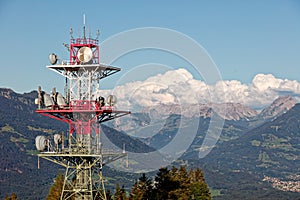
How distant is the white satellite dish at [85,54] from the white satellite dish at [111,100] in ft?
14.1

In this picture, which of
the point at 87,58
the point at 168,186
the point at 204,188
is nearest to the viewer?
the point at 87,58

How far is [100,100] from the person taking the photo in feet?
172

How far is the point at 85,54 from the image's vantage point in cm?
5150

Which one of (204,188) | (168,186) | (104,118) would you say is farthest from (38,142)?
(204,188)

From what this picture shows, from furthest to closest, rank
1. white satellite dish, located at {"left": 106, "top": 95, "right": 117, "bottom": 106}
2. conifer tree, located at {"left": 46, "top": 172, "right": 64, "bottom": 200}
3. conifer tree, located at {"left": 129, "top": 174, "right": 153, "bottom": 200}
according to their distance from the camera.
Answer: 1. conifer tree, located at {"left": 46, "top": 172, "right": 64, "bottom": 200}
2. conifer tree, located at {"left": 129, "top": 174, "right": 153, "bottom": 200}
3. white satellite dish, located at {"left": 106, "top": 95, "right": 117, "bottom": 106}

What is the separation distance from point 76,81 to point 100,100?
9.79 ft

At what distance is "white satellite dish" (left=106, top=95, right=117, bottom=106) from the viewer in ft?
174

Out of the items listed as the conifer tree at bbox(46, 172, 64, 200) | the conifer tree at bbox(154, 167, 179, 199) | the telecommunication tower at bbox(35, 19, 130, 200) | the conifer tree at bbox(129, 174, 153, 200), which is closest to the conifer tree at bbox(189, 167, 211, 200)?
the conifer tree at bbox(154, 167, 179, 199)

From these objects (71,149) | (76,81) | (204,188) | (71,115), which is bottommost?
(204,188)

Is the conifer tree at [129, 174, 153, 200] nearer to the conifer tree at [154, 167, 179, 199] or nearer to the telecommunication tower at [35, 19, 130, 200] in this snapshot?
the conifer tree at [154, 167, 179, 199]

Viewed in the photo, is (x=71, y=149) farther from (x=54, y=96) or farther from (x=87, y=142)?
(x=54, y=96)

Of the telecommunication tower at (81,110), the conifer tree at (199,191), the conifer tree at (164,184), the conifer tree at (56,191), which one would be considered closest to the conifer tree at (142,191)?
the conifer tree at (164,184)

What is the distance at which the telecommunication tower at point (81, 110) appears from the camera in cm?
5191

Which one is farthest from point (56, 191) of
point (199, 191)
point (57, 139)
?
point (57, 139)
